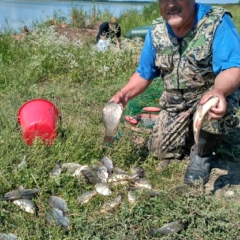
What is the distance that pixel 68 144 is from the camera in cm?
393

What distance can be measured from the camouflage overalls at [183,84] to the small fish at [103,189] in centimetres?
86

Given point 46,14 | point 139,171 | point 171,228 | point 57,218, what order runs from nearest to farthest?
point 171,228
point 57,218
point 139,171
point 46,14

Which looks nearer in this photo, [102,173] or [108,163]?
[102,173]

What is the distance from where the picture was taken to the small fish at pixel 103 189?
Result: 338 cm

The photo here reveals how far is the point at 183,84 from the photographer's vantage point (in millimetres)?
3969

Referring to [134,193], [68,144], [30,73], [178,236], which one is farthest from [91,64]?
[178,236]

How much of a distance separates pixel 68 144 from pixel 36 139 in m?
0.29

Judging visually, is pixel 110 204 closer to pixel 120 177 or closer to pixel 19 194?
pixel 120 177

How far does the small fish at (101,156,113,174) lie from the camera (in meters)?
3.70

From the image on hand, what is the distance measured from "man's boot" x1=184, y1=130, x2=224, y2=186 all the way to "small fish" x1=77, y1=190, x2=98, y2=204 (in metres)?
0.80

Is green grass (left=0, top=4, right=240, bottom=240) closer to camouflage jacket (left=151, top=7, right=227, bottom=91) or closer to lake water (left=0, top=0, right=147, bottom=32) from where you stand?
camouflage jacket (left=151, top=7, right=227, bottom=91)

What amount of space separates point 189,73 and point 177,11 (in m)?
0.57

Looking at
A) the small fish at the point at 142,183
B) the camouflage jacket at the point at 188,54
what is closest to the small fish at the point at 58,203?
the small fish at the point at 142,183

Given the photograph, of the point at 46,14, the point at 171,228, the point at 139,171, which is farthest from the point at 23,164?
the point at 46,14
